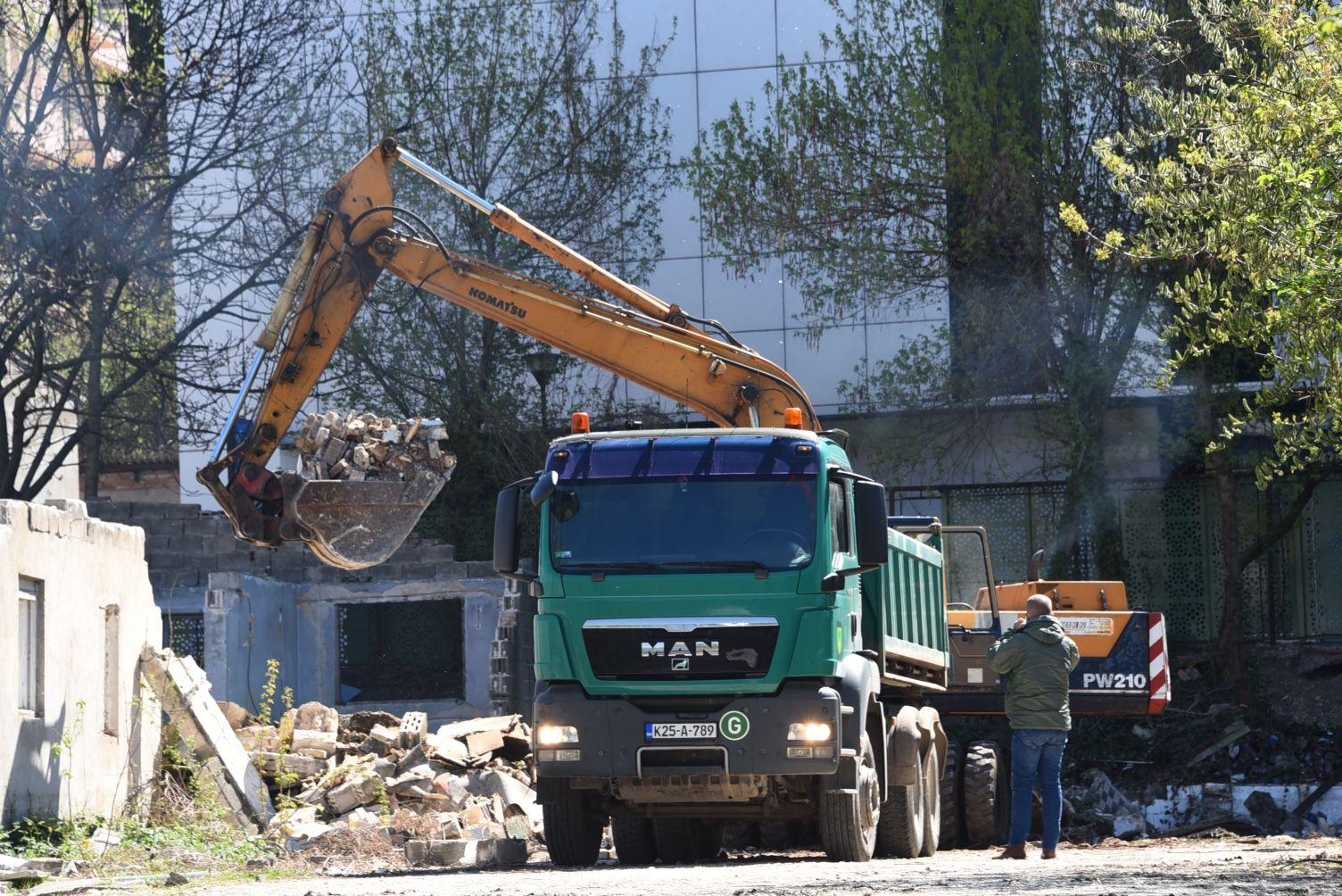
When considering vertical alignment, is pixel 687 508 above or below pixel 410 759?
above

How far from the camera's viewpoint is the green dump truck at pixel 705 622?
11523 millimetres

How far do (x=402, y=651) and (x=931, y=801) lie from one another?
14.9 metres

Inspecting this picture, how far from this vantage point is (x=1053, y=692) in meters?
13.2

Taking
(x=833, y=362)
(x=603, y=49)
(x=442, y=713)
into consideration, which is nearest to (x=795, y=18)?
(x=603, y=49)

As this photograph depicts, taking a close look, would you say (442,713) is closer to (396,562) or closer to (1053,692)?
(396,562)

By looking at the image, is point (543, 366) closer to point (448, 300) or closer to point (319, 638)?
point (319, 638)

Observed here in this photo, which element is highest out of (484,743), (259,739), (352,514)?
(352,514)

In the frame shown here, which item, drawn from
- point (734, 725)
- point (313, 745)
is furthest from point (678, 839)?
point (313, 745)

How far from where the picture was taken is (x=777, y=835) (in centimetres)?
1545

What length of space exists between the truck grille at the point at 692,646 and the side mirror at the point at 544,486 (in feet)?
2.94

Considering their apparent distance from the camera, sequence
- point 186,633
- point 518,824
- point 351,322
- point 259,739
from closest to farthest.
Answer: point 351,322 → point 518,824 → point 259,739 → point 186,633

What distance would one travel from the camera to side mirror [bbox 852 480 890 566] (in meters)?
11.7

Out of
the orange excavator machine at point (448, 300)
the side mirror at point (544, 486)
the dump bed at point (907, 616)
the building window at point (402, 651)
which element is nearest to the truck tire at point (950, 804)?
the orange excavator machine at point (448, 300)

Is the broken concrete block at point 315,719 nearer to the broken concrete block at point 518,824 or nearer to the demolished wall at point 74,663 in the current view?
the broken concrete block at point 518,824
